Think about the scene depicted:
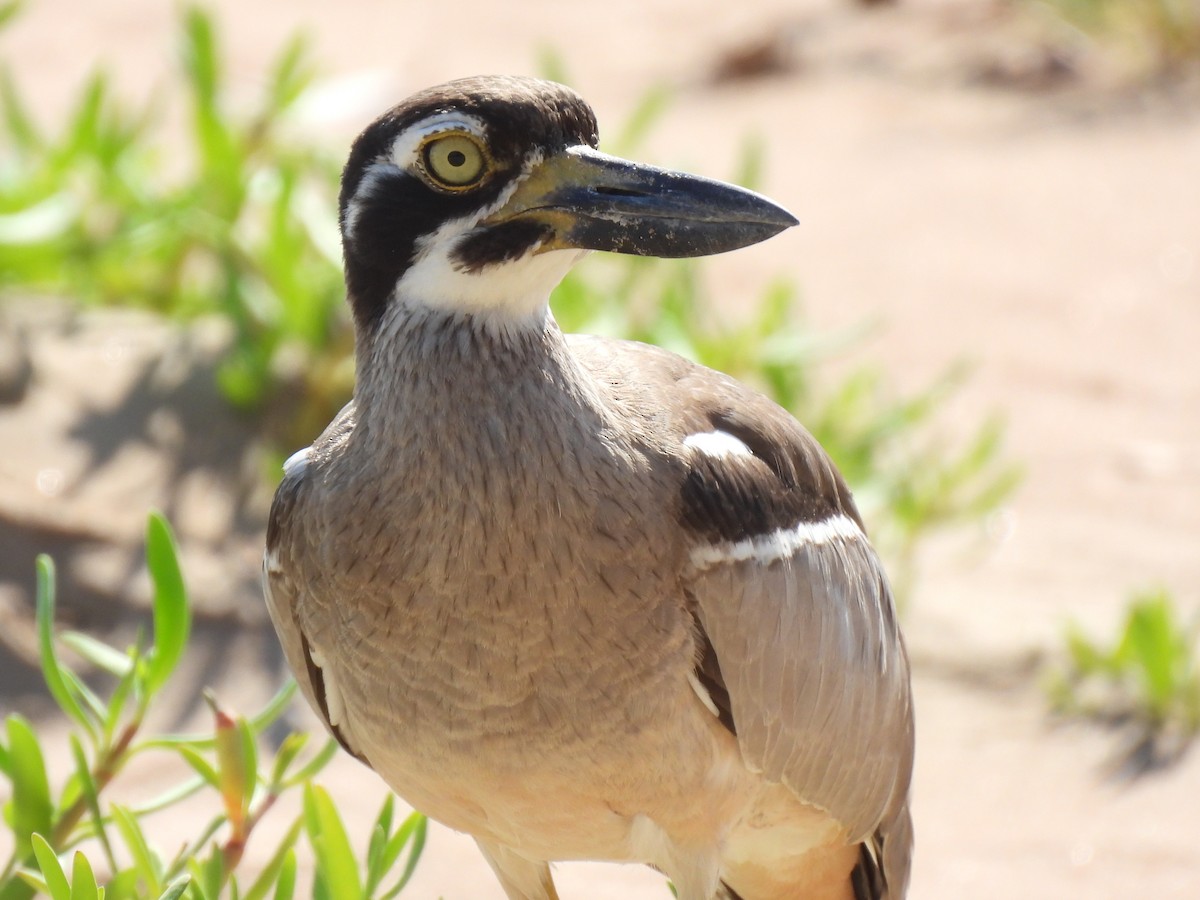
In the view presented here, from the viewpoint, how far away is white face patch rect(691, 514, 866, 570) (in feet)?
8.10

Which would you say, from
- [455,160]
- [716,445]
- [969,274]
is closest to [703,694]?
→ [716,445]

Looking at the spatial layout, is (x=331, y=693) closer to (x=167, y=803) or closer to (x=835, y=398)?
(x=167, y=803)

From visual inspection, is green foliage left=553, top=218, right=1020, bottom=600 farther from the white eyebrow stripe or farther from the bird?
the white eyebrow stripe

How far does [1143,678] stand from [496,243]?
2710mm

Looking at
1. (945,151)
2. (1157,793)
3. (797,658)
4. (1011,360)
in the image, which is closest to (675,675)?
(797,658)

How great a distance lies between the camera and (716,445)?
8.46ft

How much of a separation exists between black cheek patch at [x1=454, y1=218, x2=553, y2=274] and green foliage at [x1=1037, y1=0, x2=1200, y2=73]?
7072 mm

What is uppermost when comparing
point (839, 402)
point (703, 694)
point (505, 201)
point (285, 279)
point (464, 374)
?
point (839, 402)

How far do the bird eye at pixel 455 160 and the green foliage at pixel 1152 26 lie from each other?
711 centimetres

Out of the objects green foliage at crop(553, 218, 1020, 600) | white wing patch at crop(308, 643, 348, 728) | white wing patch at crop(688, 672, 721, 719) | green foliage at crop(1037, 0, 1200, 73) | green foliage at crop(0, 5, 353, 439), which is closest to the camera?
white wing patch at crop(688, 672, 721, 719)

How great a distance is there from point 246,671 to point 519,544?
227cm

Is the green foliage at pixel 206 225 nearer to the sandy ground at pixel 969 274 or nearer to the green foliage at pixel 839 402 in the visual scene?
the sandy ground at pixel 969 274

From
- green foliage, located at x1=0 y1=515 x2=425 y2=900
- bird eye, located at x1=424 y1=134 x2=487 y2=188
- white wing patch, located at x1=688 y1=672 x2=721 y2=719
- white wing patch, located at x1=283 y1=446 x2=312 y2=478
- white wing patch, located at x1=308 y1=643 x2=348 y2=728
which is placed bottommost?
green foliage, located at x1=0 y1=515 x2=425 y2=900

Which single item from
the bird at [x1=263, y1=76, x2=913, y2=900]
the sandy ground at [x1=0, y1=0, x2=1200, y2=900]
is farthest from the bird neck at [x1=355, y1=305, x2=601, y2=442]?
the sandy ground at [x1=0, y1=0, x2=1200, y2=900]
